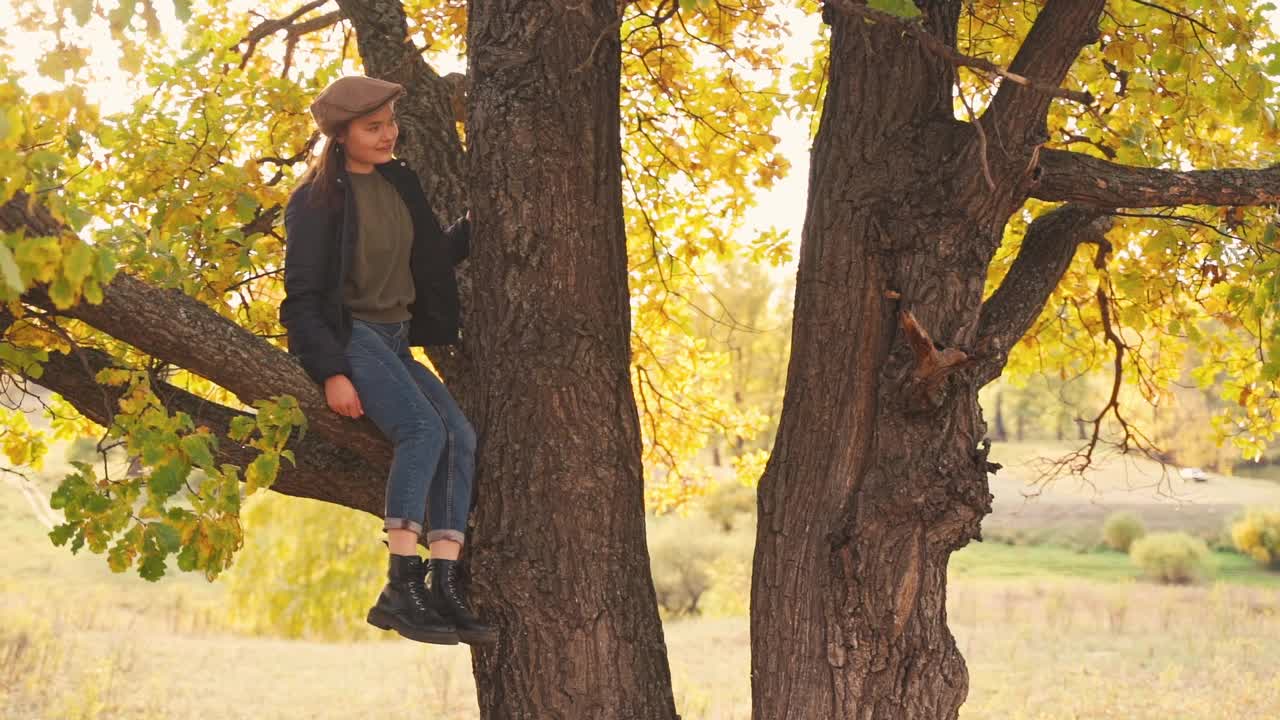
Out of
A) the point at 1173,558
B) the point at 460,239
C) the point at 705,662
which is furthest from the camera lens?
the point at 1173,558

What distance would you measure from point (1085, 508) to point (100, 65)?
32.5m

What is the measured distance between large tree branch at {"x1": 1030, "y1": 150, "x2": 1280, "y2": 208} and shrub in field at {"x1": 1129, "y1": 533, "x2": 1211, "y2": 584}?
2064 centimetres

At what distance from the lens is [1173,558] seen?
22.6m

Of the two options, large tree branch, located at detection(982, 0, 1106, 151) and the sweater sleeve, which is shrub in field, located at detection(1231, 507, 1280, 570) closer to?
large tree branch, located at detection(982, 0, 1106, 151)

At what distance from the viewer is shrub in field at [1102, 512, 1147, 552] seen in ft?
91.5

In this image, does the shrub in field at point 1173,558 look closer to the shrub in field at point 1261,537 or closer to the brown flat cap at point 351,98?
the shrub in field at point 1261,537

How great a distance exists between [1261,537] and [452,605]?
25486mm

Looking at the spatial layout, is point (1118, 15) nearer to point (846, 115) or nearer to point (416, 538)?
point (846, 115)

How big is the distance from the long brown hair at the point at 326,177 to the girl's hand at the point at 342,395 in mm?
582

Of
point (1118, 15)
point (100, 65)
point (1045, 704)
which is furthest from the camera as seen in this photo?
point (1045, 704)

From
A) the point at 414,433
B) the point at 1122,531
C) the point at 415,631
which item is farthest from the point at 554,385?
the point at 1122,531

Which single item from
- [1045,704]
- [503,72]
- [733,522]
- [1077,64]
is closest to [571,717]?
[503,72]

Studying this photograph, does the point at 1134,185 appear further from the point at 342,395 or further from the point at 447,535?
the point at 342,395

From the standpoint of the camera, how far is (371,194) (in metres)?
4.06
